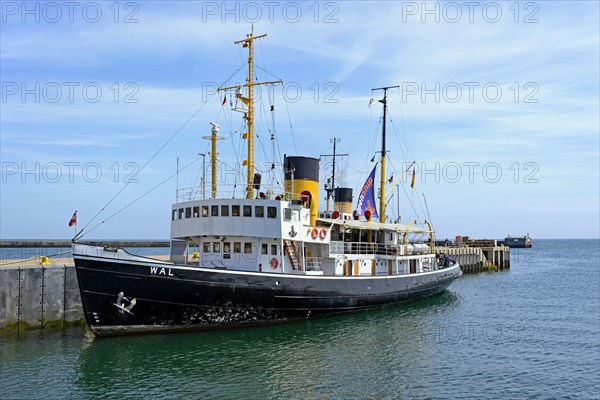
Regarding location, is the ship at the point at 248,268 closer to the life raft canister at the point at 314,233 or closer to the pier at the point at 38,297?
the life raft canister at the point at 314,233

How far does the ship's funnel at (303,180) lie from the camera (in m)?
25.8

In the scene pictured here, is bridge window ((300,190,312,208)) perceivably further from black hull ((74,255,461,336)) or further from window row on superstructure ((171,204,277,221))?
black hull ((74,255,461,336))

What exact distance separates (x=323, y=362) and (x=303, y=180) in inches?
397

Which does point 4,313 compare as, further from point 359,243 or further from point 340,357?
point 359,243

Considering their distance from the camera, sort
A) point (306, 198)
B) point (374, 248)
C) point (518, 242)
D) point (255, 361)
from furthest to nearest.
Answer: point (518, 242), point (374, 248), point (306, 198), point (255, 361)

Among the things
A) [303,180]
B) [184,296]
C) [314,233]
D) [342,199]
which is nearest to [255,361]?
[184,296]

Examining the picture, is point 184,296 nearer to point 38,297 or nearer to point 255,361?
point 255,361

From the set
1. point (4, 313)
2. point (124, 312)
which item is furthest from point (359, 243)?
point (4, 313)

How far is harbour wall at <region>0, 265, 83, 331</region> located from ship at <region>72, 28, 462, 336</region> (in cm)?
339

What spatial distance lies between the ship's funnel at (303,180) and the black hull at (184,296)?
12.3ft

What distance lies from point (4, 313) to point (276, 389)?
12.7 m

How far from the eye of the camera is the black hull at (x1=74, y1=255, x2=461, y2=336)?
19.9 m

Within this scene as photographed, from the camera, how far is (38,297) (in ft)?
72.6

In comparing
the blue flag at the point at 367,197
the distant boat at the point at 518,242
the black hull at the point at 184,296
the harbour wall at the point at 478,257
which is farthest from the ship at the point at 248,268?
the distant boat at the point at 518,242
